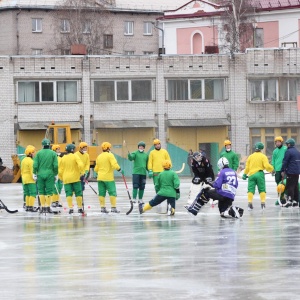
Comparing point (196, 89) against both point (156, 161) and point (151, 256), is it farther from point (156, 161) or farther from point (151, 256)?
point (151, 256)

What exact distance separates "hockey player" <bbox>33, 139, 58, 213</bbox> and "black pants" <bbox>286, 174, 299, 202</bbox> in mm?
5527

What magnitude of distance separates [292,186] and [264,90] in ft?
117

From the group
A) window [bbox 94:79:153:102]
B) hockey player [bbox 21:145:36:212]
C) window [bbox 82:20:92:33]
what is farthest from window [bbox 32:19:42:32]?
hockey player [bbox 21:145:36:212]

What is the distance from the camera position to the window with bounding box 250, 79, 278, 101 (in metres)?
63.6

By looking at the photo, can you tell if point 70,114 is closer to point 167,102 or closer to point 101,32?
point 167,102

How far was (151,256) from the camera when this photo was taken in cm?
1659

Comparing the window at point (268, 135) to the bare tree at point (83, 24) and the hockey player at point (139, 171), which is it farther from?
the hockey player at point (139, 171)

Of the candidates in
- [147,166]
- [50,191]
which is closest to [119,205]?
[147,166]

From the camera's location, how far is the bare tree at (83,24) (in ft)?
273

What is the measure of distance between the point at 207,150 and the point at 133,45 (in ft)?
99.7

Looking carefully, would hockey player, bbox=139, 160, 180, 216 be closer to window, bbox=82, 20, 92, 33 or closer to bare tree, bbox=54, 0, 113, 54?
bare tree, bbox=54, 0, 113, 54

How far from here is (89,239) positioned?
64.9 feet

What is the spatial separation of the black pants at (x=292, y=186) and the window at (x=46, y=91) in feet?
113

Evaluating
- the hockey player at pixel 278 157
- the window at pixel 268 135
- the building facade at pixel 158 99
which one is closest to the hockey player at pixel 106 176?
the hockey player at pixel 278 157
